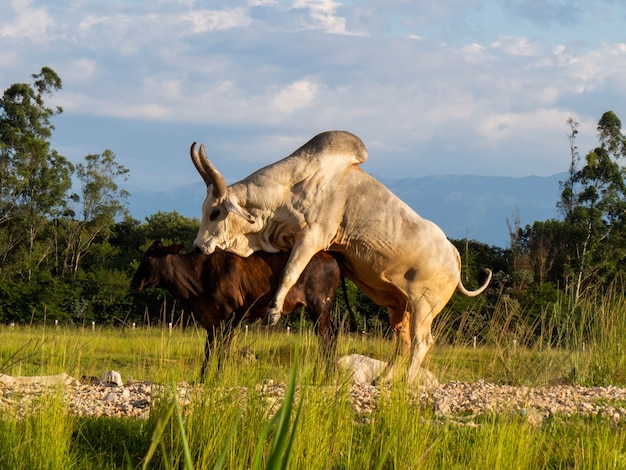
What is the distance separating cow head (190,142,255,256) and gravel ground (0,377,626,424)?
3.59ft

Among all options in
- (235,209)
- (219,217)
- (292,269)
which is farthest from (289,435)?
(219,217)

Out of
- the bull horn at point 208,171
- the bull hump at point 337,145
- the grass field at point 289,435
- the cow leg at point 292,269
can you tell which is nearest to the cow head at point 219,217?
the bull horn at point 208,171

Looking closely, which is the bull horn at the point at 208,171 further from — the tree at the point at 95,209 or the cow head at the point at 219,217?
the tree at the point at 95,209

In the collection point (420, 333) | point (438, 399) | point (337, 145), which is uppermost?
point (337, 145)

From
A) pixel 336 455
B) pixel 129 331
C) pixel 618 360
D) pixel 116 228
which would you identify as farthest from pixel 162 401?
pixel 116 228

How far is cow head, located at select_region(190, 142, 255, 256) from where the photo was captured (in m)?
6.76

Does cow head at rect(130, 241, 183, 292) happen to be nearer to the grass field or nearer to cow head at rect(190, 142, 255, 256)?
cow head at rect(190, 142, 255, 256)

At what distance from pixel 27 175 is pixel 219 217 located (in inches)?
768

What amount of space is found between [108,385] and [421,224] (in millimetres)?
2999

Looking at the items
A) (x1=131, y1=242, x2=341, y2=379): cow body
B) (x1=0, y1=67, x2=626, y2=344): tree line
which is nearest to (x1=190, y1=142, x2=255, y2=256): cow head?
(x1=131, y1=242, x2=341, y2=379): cow body

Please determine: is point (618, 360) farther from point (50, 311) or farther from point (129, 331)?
point (50, 311)

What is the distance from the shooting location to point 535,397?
7.09 metres

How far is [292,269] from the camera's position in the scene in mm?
6758

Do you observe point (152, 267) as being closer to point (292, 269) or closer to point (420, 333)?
point (292, 269)
